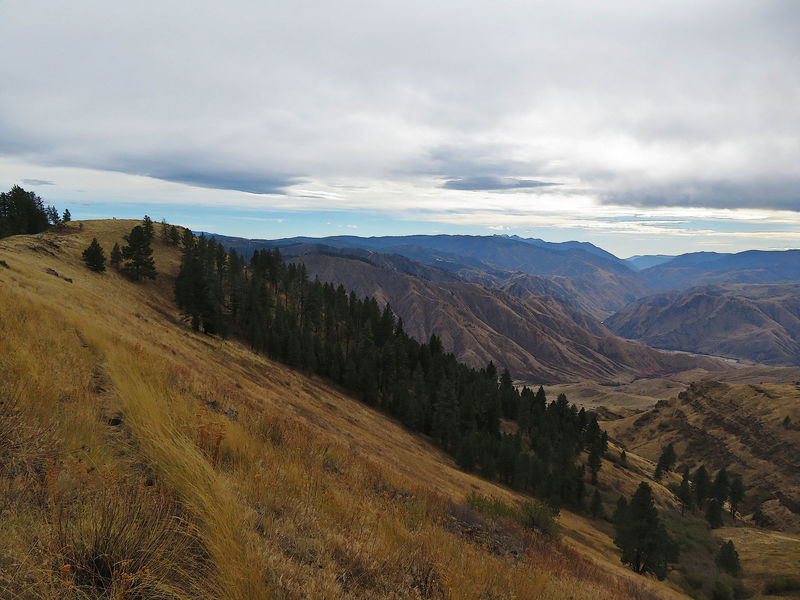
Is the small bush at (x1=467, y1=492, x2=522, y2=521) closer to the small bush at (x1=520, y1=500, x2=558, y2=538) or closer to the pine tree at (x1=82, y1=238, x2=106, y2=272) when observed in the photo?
the small bush at (x1=520, y1=500, x2=558, y2=538)

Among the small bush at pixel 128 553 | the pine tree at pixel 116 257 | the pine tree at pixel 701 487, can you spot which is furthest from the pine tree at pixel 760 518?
the pine tree at pixel 116 257

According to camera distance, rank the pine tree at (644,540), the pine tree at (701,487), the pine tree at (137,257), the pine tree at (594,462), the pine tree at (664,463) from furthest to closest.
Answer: the pine tree at (664,463) < the pine tree at (701,487) < the pine tree at (594,462) < the pine tree at (137,257) < the pine tree at (644,540)

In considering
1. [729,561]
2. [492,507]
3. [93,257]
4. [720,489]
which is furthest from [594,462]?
[93,257]

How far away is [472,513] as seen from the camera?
33.5ft

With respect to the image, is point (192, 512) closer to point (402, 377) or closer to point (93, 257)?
point (93, 257)

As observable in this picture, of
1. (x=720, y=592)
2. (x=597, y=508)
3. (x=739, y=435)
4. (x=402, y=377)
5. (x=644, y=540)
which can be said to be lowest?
(x=739, y=435)

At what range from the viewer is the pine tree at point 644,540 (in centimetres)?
3716

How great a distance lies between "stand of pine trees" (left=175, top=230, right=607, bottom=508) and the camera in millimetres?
60719

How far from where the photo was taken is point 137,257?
6956 centimetres

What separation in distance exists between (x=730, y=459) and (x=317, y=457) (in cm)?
15146

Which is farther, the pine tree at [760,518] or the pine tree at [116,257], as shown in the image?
the pine tree at [760,518]

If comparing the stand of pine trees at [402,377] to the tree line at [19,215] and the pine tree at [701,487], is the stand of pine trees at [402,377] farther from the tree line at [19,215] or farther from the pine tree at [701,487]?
the tree line at [19,215]

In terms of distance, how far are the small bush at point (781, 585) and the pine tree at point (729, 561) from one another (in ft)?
11.2

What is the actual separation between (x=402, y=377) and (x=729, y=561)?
185ft
